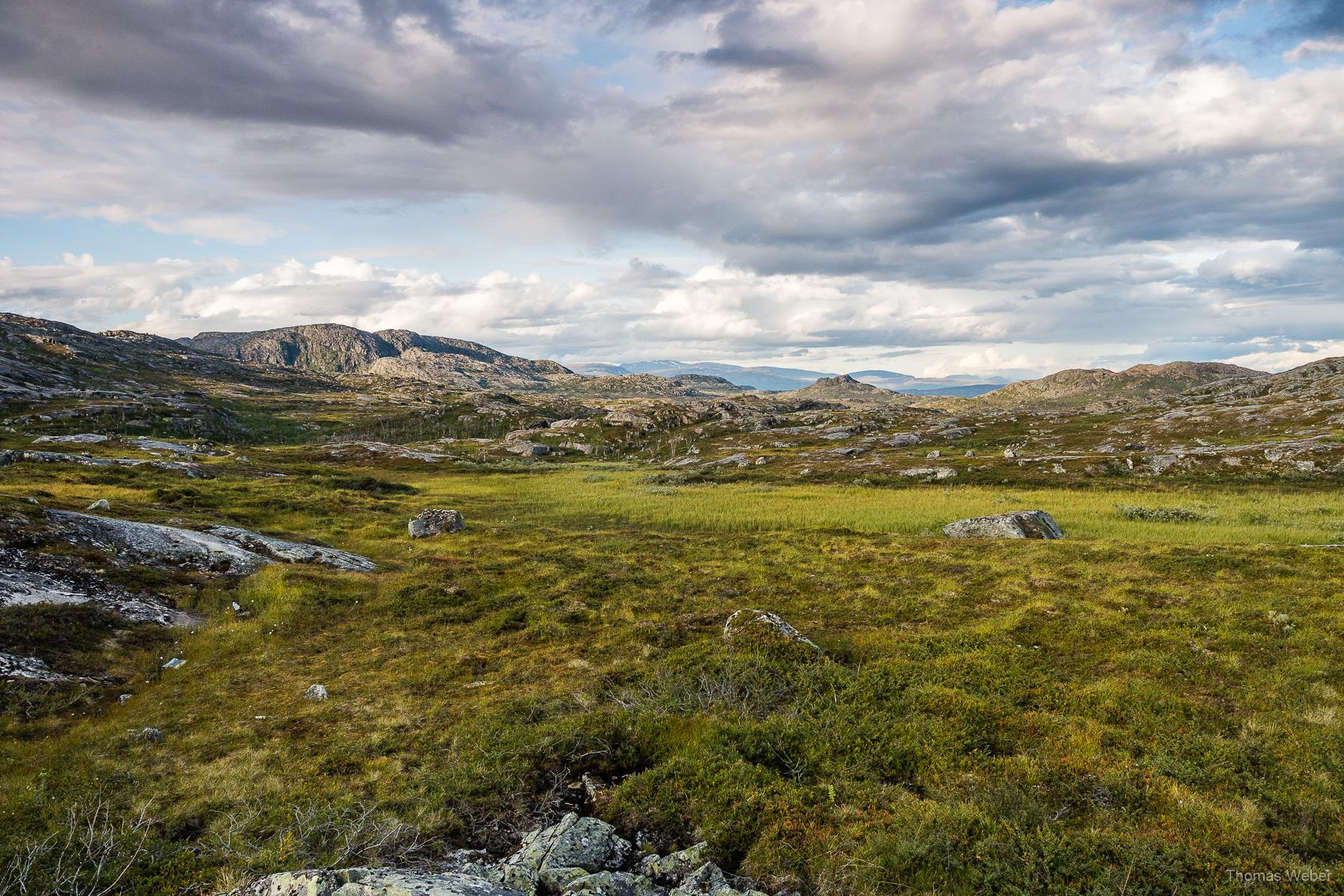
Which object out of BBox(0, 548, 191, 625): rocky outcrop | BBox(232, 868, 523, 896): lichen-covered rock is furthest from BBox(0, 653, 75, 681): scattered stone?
BBox(232, 868, 523, 896): lichen-covered rock

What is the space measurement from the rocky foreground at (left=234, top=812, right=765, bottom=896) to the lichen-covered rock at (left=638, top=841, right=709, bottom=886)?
0.01m

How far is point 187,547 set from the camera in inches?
1077

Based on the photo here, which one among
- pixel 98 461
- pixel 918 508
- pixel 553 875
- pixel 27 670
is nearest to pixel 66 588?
pixel 27 670

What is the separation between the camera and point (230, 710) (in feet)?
51.9

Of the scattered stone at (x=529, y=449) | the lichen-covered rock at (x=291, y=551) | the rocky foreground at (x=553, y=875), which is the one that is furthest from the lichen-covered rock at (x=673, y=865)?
the scattered stone at (x=529, y=449)

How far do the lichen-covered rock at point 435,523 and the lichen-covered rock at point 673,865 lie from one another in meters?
36.2

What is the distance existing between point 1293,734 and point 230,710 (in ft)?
85.5

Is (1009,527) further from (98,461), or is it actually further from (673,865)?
(98,461)

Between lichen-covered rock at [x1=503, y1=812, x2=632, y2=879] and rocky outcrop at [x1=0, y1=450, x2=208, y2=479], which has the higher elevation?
rocky outcrop at [x1=0, y1=450, x2=208, y2=479]

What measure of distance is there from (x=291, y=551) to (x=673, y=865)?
1173 inches

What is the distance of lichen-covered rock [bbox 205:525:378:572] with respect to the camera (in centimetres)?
3006

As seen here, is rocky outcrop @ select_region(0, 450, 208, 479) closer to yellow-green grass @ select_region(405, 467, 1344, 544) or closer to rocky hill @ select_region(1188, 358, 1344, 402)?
yellow-green grass @ select_region(405, 467, 1344, 544)

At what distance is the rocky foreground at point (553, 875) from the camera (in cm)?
731

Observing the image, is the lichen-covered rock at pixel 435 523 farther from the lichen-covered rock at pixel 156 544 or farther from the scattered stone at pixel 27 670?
the scattered stone at pixel 27 670
